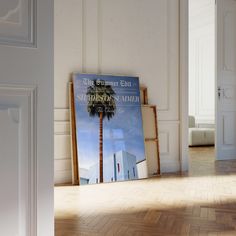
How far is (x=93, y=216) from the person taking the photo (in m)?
2.74

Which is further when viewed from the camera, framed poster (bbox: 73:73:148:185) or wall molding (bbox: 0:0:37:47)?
framed poster (bbox: 73:73:148:185)

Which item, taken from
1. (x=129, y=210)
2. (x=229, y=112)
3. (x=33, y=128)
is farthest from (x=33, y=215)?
(x=229, y=112)

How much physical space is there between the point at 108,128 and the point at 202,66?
650cm

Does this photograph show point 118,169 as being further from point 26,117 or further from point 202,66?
point 202,66

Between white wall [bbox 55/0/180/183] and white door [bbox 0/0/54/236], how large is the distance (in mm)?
2847

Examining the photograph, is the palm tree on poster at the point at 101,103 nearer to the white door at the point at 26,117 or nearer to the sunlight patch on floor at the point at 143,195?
the sunlight patch on floor at the point at 143,195

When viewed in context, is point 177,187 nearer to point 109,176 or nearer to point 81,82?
point 109,176

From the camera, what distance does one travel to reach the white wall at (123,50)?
4.20 meters

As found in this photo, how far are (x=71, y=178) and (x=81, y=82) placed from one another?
120cm

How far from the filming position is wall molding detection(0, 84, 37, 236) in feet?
4.23

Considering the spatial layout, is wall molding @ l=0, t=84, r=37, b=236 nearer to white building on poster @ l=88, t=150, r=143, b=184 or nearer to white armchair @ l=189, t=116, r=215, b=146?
white building on poster @ l=88, t=150, r=143, b=184

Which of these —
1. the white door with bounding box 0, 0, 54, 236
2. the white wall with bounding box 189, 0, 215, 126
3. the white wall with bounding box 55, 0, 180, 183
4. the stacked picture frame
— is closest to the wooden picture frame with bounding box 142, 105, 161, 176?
the stacked picture frame

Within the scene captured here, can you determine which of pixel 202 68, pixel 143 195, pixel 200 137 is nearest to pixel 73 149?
pixel 143 195

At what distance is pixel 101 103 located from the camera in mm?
4328
